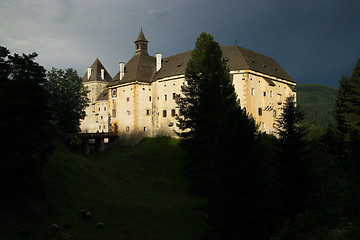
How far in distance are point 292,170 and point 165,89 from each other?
45460 millimetres

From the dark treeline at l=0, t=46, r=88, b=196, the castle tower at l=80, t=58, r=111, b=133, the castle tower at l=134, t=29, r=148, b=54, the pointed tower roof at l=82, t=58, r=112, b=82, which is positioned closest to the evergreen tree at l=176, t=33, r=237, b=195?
the dark treeline at l=0, t=46, r=88, b=196

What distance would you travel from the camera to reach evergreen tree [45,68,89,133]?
56531mm

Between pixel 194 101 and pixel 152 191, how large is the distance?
12.9m

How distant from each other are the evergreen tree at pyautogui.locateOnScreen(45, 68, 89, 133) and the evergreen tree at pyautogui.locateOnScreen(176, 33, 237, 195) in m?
31.2

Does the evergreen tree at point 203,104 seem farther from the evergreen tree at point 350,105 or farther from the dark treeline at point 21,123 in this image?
the evergreen tree at point 350,105

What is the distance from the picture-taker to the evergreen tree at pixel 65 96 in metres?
56.5

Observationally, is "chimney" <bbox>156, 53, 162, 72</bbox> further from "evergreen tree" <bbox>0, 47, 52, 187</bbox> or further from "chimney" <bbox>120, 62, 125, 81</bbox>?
"evergreen tree" <bbox>0, 47, 52, 187</bbox>

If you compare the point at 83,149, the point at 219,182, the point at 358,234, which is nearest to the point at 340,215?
the point at 358,234

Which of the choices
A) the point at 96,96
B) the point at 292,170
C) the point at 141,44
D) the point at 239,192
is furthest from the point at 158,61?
the point at 239,192

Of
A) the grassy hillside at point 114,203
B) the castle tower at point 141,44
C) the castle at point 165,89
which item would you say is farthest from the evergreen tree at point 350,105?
the castle tower at point 141,44

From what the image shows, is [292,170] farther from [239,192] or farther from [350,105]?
[350,105]

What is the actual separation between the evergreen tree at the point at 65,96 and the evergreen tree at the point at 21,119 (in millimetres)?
30139

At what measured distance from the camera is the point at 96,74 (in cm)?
9456

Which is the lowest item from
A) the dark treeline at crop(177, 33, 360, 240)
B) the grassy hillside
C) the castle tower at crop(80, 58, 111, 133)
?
the grassy hillside
